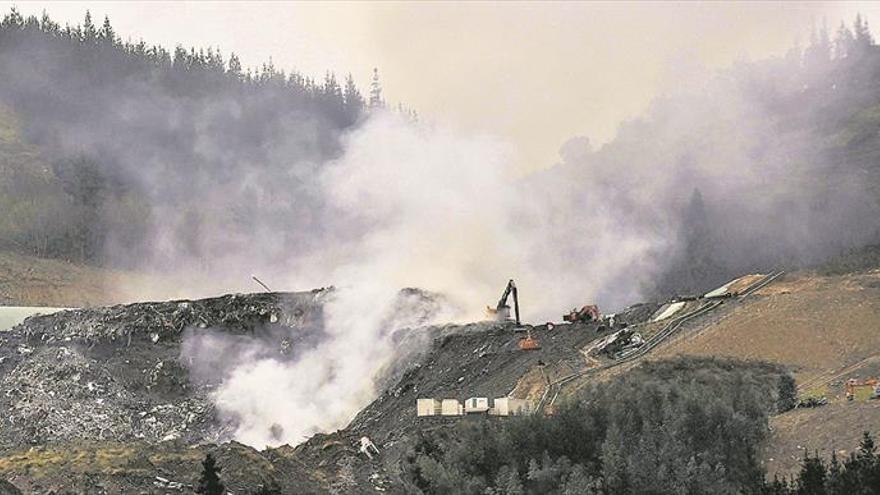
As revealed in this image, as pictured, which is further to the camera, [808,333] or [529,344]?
[529,344]

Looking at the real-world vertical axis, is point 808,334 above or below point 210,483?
above

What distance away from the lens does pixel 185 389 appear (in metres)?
56.1

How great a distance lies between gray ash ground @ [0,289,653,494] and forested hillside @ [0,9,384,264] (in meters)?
50.2

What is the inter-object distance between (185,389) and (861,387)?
3572 centimetres

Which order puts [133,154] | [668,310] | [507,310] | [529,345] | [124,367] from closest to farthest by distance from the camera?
[529,345] < [668,310] < [507,310] < [124,367] < [133,154]

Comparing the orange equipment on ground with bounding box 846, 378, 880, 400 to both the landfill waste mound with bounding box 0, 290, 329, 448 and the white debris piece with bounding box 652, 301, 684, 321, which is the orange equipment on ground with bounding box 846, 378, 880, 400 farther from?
the landfill waste mound with bounding box 0, 290, 329, 448

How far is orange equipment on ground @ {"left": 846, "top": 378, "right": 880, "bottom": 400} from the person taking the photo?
31750 mm

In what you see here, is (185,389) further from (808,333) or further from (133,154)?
(133,154)

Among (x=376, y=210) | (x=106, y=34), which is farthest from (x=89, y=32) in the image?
(x=376, y=210)

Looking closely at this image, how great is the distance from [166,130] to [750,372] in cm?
10328

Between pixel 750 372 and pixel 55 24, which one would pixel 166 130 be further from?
pixel 750 372

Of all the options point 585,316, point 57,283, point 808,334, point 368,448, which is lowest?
point 368,448

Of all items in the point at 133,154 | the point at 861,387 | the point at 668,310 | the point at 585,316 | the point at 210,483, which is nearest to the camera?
the point at 210,483

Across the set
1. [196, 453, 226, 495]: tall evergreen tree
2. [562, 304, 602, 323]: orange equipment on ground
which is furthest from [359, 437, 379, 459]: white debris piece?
[562, 304, 602, 323]: orange equipment on ground
